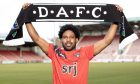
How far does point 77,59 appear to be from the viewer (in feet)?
14.0

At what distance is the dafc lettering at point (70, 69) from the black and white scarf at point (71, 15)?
4.40ft

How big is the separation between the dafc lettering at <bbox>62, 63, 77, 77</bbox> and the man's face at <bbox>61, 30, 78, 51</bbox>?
Result: 0.70ft

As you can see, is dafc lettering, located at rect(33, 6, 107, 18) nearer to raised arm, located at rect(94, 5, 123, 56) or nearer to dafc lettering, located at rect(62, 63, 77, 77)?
raised arm, located at rect(94, 5, 123, 56)

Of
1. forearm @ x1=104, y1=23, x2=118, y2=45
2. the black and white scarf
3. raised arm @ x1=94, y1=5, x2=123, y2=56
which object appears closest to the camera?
raised arm @ x1=94, y1=5, x2=123, y2=56

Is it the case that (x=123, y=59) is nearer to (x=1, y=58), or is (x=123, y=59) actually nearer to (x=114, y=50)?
(x=114, y=50)

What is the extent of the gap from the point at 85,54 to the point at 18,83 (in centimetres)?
1287

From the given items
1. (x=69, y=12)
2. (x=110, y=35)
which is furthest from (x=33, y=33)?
(x=110, y=35)

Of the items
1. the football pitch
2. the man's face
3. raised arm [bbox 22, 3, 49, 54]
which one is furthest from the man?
the football pitch

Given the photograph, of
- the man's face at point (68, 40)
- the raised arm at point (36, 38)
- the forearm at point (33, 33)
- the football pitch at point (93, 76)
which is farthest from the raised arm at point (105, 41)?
the football pitch at point (93, 76)

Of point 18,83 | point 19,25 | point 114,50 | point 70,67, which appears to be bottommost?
point 114,50

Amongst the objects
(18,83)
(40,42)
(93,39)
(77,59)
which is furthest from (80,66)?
(93,39)

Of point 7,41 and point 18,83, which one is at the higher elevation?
point 7,41

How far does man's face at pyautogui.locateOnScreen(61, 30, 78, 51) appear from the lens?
428 centimetres

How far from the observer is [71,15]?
546cm
